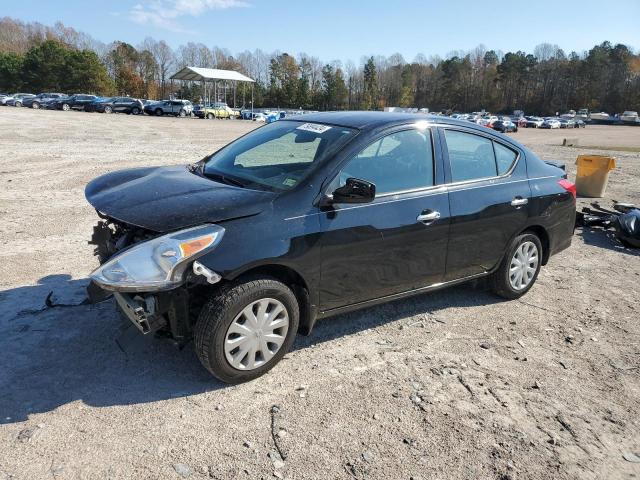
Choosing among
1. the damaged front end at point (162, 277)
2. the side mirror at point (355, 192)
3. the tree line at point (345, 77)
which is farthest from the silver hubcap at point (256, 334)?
Answer: the tree line at point (345, 77)

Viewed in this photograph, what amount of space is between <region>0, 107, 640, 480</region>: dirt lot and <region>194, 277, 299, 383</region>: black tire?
0.68 feet

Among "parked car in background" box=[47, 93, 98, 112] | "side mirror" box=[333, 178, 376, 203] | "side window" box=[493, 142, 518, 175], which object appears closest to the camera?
"side mirror" box=[333, 178, 376, 203]

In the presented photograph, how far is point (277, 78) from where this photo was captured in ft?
370

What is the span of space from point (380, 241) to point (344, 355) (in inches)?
36.6

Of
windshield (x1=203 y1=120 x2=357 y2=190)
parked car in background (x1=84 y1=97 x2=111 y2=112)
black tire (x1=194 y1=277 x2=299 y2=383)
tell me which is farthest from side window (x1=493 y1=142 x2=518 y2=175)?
parked car in background (x1=84 y1=97 x2=111 y2=112)

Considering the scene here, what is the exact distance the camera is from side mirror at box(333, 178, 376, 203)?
3564mm

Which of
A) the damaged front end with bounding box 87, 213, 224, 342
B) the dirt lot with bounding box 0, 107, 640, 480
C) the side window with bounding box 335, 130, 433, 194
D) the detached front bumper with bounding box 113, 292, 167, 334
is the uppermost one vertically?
the side window with bounding box 335, 130, 433, 194

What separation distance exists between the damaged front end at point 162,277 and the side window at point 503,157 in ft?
9.90

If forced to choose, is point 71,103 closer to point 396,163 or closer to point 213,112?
point 213,112

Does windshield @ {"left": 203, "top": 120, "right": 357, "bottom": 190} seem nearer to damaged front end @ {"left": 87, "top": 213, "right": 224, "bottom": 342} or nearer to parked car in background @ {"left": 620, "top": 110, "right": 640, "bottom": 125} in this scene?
damaged front end @ {"left": 87, "top": 213, "right": 224, "bottom": 342}

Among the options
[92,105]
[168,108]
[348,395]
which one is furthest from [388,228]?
[92,105]

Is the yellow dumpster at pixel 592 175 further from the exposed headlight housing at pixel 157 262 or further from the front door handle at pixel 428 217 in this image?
the exposed headlight housing at pixel 157 262

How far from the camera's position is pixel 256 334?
340 centimetres

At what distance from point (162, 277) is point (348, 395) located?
1454 millimetres
